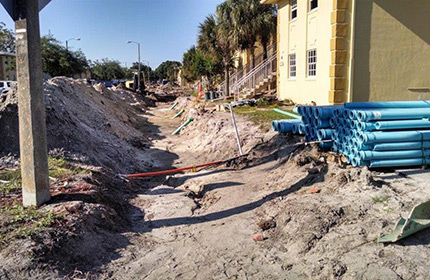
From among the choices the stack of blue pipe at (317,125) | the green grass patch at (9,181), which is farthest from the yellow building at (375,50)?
the green grass patch at (9,181)

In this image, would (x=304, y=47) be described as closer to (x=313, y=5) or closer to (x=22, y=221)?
(x=313, y=5)

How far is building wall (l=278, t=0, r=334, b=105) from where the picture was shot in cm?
1549

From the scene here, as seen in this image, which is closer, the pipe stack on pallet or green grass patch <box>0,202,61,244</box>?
green grass patch <box>0,202,61,244</box>

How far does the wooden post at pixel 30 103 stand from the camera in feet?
17.3

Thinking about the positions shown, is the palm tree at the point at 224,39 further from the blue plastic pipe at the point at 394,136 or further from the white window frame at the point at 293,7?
the blue plastic pipe at the point at 394,136

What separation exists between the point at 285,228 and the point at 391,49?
40.0ft

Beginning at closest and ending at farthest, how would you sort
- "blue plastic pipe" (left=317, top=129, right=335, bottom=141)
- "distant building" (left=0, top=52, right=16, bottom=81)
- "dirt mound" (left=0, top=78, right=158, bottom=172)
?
"blue plastic pipe" (left=317, top=129, right=335, bottom=141) → "dirt mound" (left=0, top=78, right=158, bottom=172) → "distant building" (left=0, top=52, right=16, bottom=81)

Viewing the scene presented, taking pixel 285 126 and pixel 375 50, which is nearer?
pixel 285 126

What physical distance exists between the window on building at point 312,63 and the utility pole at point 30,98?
13.7m

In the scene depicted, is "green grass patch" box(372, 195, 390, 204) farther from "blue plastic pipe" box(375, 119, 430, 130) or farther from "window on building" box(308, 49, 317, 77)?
"window on building" box(308, 49, 317, 77)

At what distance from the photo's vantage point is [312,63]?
56.7 ft

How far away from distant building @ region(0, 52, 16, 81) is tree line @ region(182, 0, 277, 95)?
33.0 m

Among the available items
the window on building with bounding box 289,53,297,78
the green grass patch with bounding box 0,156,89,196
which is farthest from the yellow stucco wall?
the green grass patch with bounding box 0,156,89,196

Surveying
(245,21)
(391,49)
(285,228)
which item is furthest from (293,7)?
(285,228)
